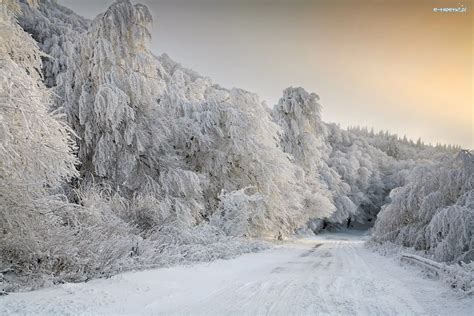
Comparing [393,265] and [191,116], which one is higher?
[191,116]

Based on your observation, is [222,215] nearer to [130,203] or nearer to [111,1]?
[130,203]

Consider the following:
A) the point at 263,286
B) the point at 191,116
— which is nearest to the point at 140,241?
the point at 263,286

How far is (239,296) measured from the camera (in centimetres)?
636

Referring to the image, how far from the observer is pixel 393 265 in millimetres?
12016

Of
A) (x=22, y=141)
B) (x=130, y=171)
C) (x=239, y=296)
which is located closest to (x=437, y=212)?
(x=239, y=296)

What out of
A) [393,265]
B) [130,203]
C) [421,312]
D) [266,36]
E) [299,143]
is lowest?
[393,265]

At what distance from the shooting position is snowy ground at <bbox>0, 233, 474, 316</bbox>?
17.3 ft

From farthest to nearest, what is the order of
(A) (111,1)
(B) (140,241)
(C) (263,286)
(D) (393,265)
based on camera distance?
(A) (111,1), (D) (393,265), (B) (140,241), (C) (263,286)

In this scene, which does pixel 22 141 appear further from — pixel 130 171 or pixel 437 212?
pixel 437 212

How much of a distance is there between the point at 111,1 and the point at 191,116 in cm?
546

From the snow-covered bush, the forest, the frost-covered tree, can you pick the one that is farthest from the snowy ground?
the snow-covered bush

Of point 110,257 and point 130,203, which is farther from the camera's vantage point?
point 130,203

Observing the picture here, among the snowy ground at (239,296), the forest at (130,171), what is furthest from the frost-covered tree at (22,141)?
the snowy ground at (239,296)

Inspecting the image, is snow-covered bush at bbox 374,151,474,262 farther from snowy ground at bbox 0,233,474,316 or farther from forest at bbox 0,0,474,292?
snowy ground at bbox 0,233,474,316
